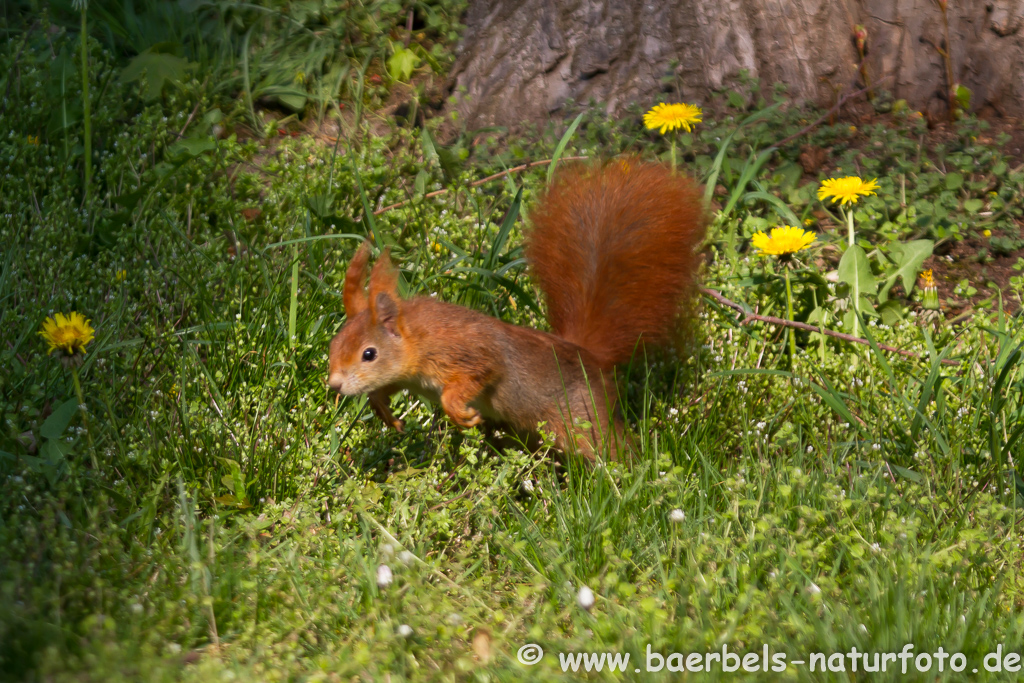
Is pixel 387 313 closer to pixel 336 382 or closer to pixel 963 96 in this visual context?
pixel 336 382

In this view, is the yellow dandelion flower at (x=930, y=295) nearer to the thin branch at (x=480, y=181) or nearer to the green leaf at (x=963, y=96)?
the green leaf at (x=963, y=96)

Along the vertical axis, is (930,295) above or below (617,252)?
below

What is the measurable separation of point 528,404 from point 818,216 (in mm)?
1608

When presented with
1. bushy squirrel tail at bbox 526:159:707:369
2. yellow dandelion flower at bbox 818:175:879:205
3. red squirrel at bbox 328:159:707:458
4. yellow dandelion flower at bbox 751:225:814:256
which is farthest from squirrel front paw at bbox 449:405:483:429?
yellow dandelion flower at bbox 818:175:879:205

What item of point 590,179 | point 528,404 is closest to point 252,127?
point 590,179

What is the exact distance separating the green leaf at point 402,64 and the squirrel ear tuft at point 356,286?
203 centimetres

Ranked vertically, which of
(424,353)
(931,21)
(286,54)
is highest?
(931,21)

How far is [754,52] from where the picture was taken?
12.1 ft

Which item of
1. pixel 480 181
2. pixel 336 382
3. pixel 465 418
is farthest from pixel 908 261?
pixel 336 382

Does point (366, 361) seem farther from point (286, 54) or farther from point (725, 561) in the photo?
point (286, 54)

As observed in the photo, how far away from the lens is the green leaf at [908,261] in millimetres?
3035

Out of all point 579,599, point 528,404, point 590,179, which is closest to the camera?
point 579,599

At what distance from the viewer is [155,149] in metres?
3.41
